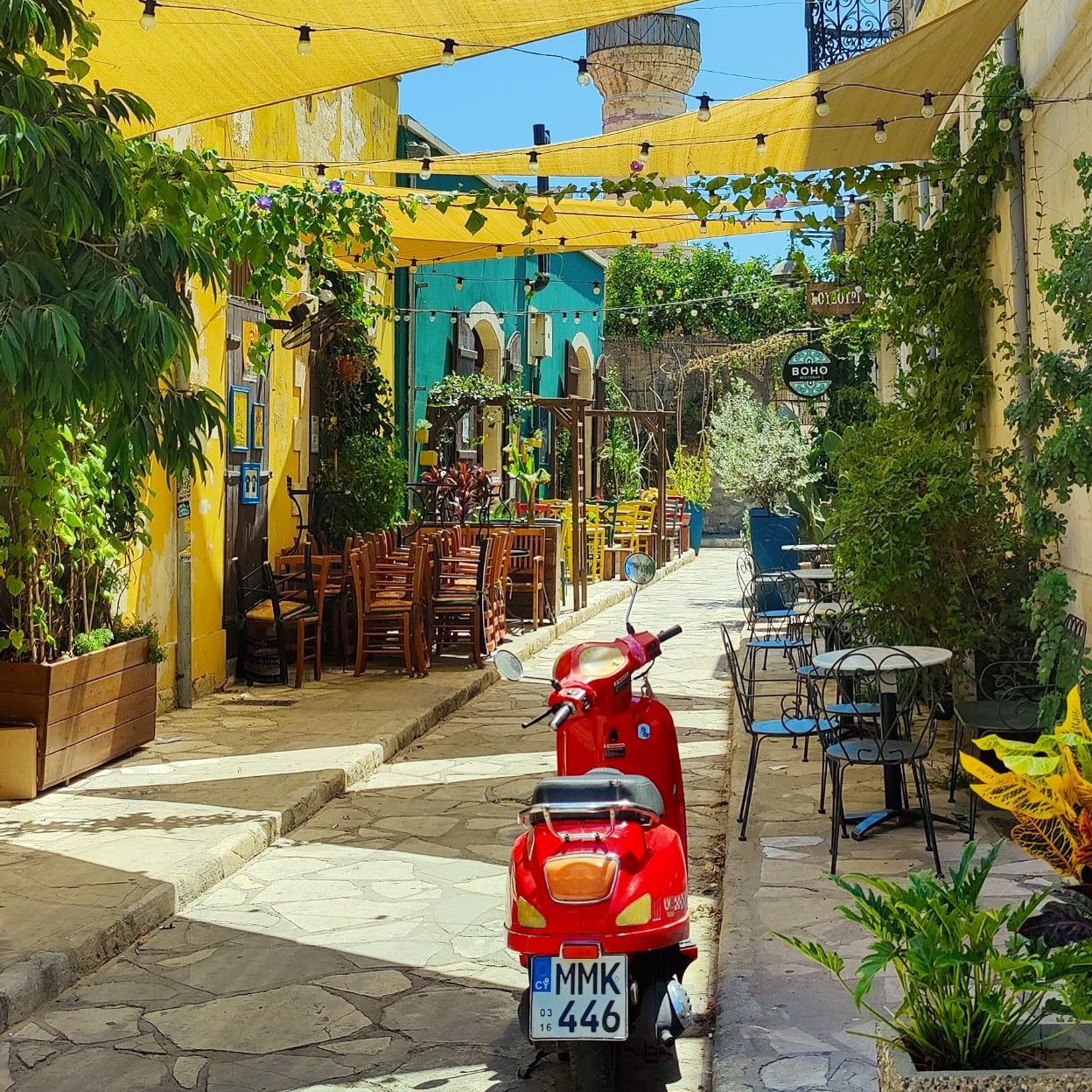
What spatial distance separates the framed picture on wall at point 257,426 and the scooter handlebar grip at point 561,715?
7045 mm

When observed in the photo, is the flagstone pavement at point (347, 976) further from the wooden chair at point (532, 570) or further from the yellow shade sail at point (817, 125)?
the wooden chair at point (532, 570)

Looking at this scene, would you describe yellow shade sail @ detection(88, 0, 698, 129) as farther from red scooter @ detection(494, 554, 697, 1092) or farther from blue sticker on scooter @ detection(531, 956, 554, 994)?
blue sticker on scooter @ detection(531, 956, 554, 994)

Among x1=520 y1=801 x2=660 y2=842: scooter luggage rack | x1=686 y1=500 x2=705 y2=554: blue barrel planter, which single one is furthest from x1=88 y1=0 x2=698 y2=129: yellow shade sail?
x1=686 y1=500 x2=705 y2=554: blue barrel planter

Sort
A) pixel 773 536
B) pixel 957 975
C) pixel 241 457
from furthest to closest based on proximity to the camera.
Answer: pixel 773 536
pixel 241 457
pixel 957 975

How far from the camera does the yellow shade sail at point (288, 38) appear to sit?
562 centimetres

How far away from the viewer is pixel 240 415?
9.81 m

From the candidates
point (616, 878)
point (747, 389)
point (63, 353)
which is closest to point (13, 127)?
point (63, 353)

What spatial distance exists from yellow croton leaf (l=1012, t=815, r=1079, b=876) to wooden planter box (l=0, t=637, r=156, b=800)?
15.9ft

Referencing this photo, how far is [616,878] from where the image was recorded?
3086 mm

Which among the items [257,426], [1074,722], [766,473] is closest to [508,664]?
[1074,722]

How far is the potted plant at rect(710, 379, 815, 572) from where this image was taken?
13.9m

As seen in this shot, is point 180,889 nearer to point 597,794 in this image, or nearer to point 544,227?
point 597,794

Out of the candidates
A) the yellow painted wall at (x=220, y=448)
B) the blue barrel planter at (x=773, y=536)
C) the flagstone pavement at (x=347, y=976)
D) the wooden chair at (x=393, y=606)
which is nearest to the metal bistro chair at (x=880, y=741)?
the flagstone pavement at (x=347, y=976)

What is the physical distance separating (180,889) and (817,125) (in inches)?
213
